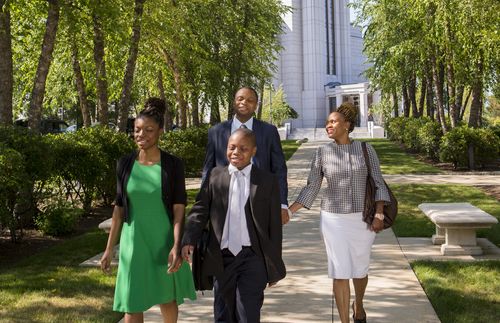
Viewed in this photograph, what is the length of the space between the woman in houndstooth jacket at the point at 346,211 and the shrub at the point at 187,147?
544 inches

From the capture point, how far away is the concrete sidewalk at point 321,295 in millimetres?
5527

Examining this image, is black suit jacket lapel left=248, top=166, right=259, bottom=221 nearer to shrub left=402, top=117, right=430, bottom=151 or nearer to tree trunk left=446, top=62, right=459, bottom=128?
tree trunk left=446, top=62, right=459, bottom=128

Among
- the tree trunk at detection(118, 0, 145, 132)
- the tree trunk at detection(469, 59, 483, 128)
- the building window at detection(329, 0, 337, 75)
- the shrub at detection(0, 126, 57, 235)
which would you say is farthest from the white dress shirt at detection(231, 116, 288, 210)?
the building window at detection(329, 0, 337, 75)

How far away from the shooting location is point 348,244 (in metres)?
4.84

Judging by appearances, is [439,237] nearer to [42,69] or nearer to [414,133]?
[42,69]

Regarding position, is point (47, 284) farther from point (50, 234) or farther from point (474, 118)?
point (474, 118)

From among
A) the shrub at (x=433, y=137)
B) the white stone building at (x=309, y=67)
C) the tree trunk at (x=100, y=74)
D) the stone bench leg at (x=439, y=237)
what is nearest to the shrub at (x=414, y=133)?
the shrub at (x=433, y=137)

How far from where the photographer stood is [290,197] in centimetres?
1429

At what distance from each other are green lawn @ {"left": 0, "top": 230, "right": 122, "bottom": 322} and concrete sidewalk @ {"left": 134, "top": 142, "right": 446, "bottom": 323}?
68cm

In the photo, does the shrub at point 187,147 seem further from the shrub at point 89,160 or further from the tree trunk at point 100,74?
the shrub at point 89,160

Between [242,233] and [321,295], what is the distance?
8.60 ft

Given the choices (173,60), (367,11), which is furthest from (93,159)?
(367,11)

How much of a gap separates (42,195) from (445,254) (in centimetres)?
622

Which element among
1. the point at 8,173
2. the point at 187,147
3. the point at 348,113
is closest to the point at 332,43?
the point at 187,147
